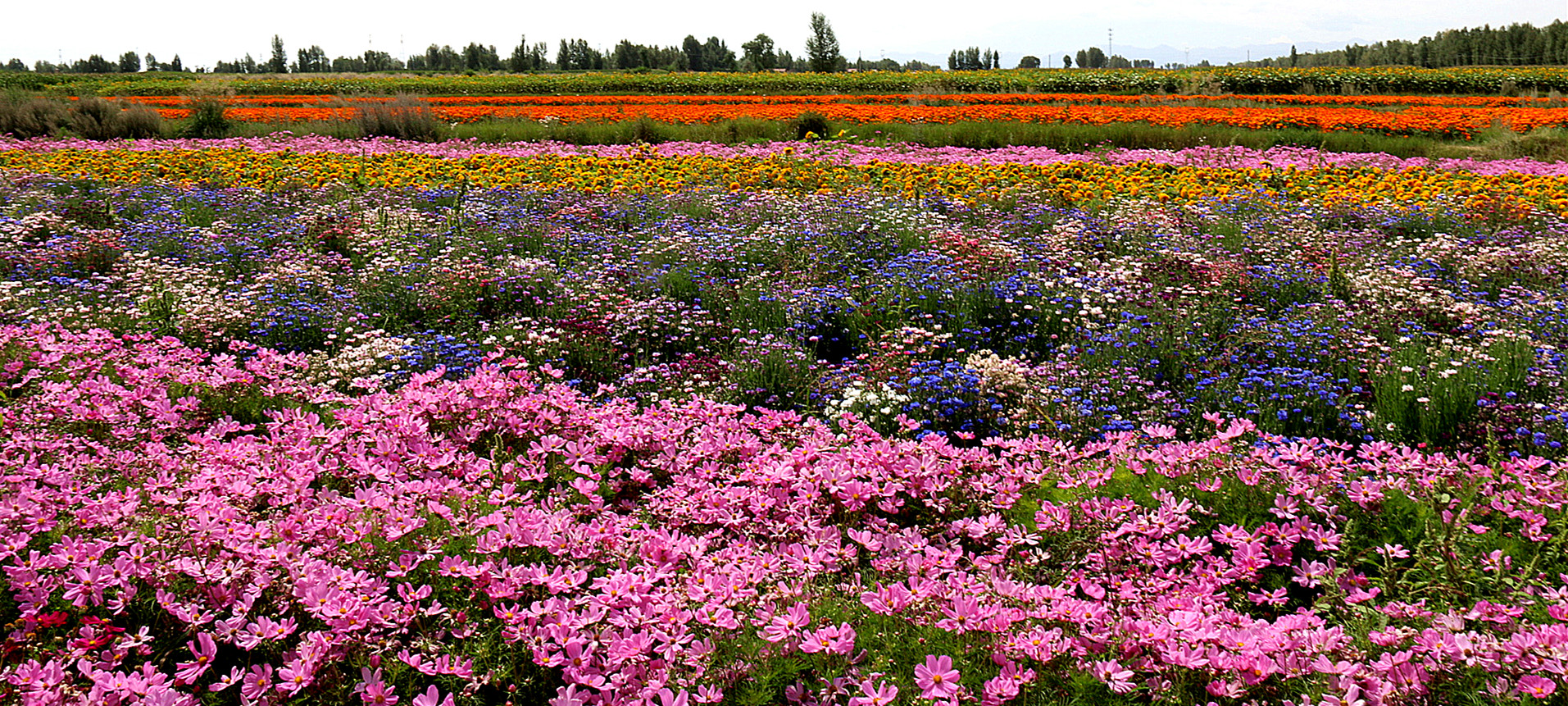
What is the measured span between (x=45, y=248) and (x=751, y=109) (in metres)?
17.4

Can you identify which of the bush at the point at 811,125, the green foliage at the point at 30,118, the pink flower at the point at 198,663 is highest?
the green foliage at the point at 30,118

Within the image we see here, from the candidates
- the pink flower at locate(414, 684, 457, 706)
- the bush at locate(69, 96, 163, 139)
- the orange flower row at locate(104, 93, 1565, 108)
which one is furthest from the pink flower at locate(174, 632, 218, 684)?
the orange flower row at locate(104, 93, 1565, 108)

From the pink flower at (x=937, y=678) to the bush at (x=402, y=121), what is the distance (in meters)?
16.9

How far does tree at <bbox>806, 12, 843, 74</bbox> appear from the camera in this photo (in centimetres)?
6725

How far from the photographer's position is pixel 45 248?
26.0 feet

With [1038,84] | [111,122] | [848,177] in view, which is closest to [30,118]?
[111,122]

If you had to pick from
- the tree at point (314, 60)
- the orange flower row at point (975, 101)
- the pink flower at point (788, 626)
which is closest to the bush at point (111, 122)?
the orange flower row at point (975, 101)

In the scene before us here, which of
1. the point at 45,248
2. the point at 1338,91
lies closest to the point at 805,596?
the point at 45,248

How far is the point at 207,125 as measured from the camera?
18469 mm

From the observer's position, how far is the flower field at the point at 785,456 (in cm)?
236

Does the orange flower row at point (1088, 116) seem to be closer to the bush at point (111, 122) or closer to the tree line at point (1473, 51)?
the bush at point (111, 122)

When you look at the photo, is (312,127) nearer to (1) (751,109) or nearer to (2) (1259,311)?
(1) (751,109)

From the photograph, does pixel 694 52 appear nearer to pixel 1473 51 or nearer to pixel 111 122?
pixel 1473 51

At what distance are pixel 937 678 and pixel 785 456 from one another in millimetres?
1660
